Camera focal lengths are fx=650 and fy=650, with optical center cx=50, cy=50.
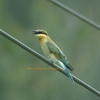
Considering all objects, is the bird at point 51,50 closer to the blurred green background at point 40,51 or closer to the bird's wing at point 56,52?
the bird's wing at point 56,52

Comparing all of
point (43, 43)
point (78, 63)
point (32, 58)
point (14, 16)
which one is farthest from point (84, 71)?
point (43, 43)

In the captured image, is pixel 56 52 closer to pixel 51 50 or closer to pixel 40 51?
pixel 51 50

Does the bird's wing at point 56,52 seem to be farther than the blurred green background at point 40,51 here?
No

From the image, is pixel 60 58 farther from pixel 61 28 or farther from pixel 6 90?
pixel 61 28

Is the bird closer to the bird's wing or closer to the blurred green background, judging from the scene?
the bird's wing

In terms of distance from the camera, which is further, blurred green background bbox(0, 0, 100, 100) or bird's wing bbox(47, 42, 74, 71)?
blurred green background bbox(0, 0, 100, 100)

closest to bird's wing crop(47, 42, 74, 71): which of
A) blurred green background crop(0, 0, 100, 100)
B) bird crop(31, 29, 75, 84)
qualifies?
bird crop(31, 29, 75, 84)

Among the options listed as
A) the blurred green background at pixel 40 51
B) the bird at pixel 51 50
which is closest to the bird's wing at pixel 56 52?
the bird at pixel 51 50

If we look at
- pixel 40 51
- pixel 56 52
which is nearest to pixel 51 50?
pixel 56 52
